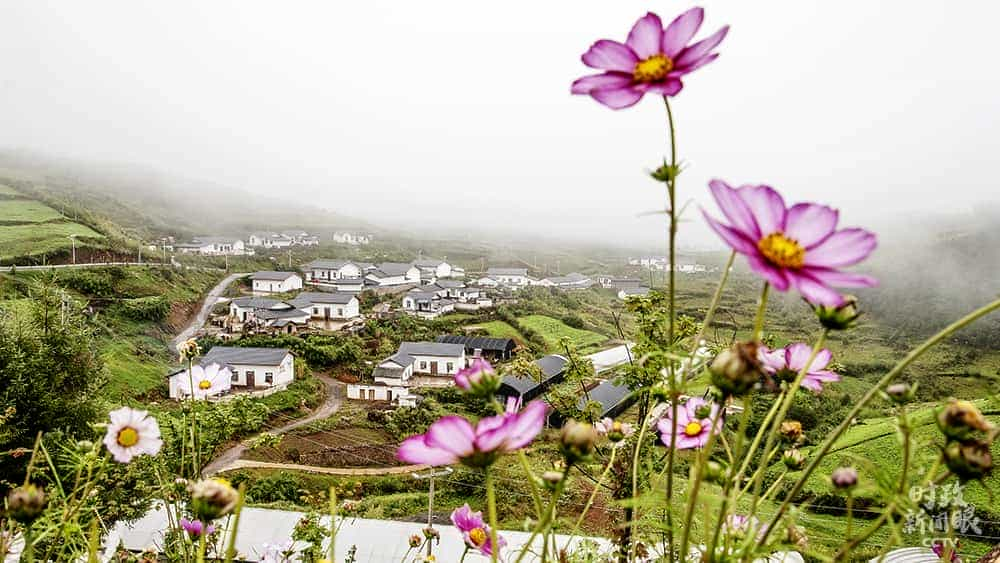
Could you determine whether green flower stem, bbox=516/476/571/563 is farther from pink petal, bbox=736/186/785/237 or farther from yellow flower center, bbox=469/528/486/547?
yellow flower center, bbox=469/528/486/547

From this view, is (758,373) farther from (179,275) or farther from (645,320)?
(179,275)

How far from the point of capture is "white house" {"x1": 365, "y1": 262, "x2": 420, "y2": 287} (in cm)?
3326

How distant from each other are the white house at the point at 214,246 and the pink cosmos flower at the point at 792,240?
3986 cm

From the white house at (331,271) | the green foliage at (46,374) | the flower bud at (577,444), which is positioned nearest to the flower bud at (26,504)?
the flower bud at (577,444)

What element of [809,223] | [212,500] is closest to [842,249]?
[809,223]

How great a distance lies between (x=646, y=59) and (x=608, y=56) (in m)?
0.03

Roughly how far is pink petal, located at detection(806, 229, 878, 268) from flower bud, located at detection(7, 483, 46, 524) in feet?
1.71

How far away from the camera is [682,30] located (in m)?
0.38

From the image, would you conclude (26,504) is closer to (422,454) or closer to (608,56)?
(422,454)

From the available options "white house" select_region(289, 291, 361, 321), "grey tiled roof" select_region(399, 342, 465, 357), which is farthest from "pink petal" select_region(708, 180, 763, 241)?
"white house" select_region(289, 291, 361, 321)

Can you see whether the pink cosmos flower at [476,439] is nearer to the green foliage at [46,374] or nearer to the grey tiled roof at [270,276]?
the green foliage at [46,374]

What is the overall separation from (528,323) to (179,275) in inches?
710

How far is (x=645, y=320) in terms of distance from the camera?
232 centimetres

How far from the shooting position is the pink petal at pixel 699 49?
13.8 inches
